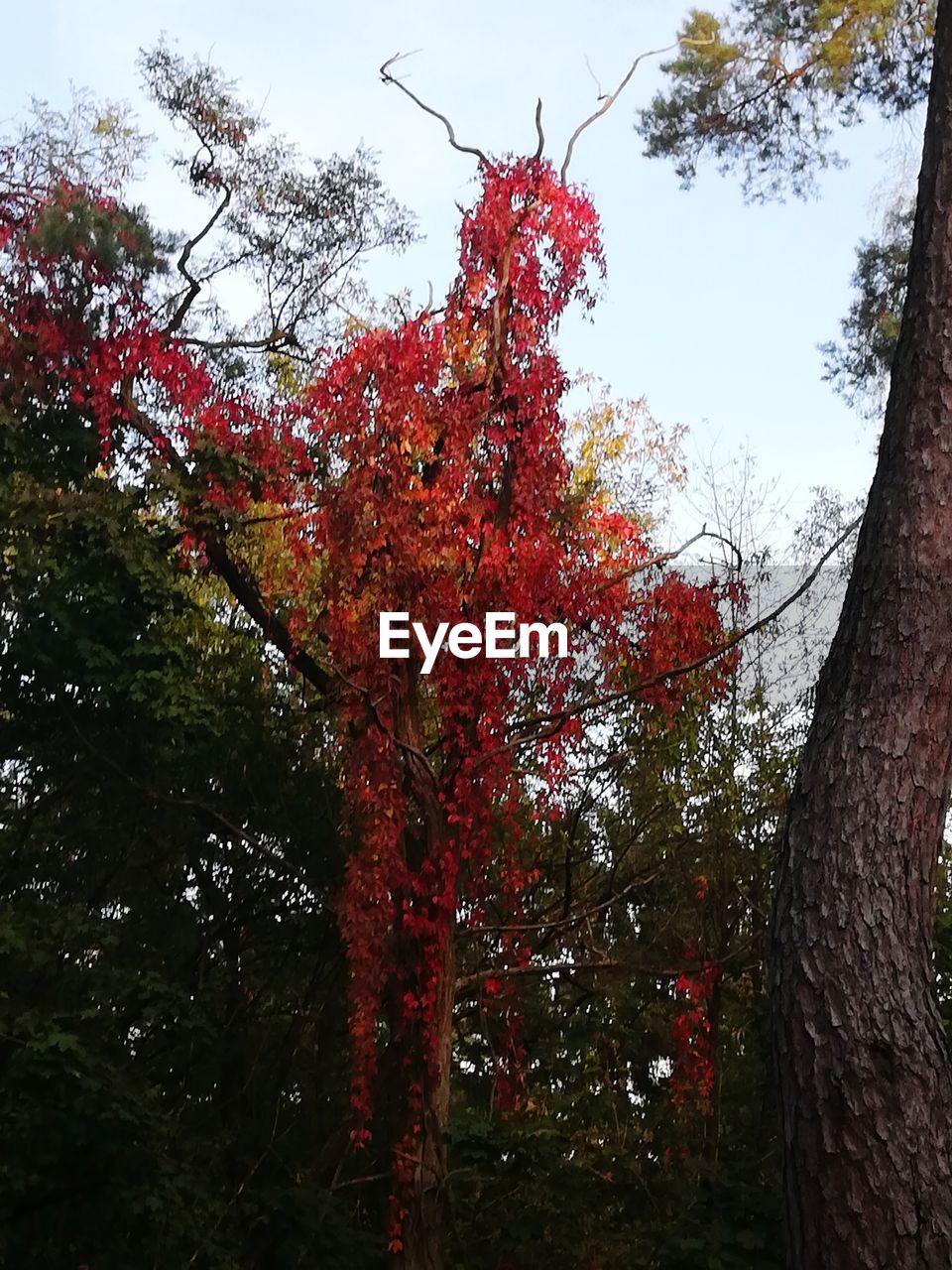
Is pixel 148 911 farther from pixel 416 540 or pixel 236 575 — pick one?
pixel 416 540

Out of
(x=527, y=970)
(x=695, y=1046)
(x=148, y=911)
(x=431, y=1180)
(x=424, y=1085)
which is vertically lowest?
(x=431, y=1180)

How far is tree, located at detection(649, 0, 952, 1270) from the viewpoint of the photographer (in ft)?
13.5

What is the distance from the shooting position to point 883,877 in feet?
14.9

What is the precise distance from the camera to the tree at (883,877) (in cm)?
412

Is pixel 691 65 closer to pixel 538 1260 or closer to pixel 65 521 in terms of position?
pixel 65 521

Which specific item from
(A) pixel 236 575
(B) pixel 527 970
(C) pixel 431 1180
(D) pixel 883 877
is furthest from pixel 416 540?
(D) pixel 883 877

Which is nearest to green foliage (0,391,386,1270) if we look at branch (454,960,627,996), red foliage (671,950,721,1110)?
branch (454,960,627,996)

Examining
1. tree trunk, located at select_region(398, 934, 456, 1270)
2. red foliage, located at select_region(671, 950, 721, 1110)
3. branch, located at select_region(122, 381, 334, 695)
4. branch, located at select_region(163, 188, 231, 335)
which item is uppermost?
branch, located at select_region(163, 188, 231, 335)

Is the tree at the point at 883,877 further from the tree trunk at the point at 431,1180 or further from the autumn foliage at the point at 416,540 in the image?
the tree trunk at the point at 431,1180

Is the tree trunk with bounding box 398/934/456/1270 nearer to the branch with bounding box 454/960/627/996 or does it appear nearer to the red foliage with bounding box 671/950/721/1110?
the branch with bounding box 454/960/627/996

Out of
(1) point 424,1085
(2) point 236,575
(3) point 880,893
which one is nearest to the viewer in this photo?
(3) point 880,893

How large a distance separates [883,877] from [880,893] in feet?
0.17

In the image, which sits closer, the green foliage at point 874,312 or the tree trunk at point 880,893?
the tree trunk at point 880,893

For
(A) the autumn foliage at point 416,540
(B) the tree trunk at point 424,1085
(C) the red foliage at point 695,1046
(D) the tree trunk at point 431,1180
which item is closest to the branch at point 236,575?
(A) the autumn foliage at point 416,540
